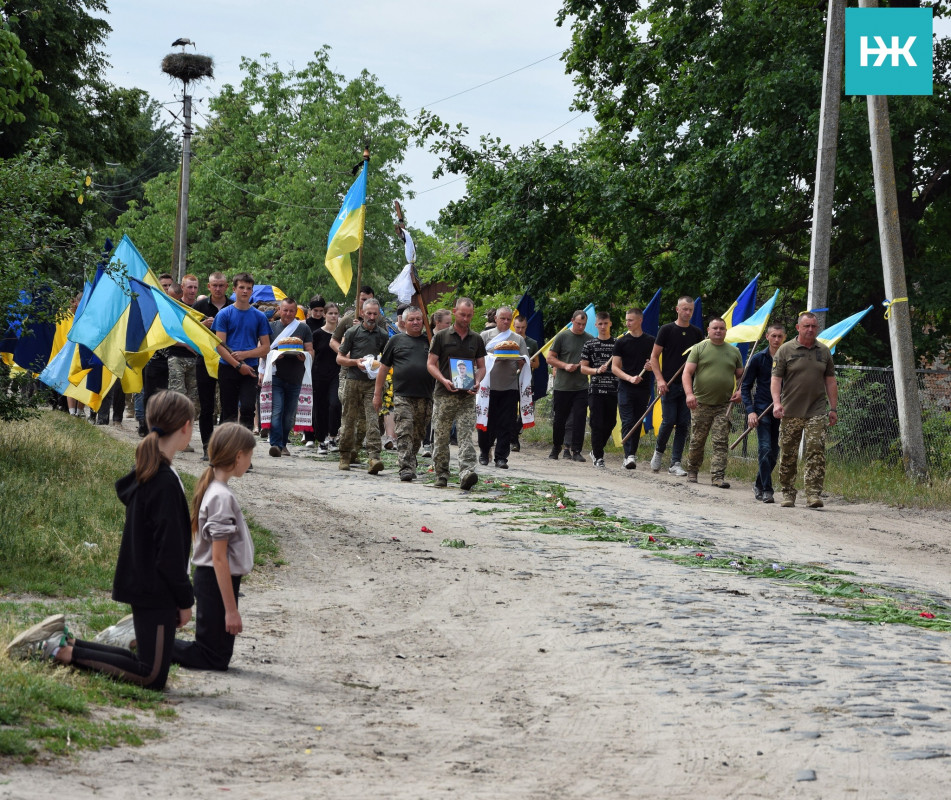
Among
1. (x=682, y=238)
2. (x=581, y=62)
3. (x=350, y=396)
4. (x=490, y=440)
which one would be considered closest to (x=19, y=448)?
(x=350, y=396)

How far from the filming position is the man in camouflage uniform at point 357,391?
52.9ft

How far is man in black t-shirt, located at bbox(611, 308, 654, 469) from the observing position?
720 inches

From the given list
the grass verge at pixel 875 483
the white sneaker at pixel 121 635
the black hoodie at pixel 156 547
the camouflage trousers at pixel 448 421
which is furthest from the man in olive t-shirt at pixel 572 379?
the black hoodie at pixel 156 547

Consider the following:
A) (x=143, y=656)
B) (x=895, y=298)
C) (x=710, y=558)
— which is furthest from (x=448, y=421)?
(x=143, y=656)

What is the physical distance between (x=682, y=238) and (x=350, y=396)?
29.0 feet

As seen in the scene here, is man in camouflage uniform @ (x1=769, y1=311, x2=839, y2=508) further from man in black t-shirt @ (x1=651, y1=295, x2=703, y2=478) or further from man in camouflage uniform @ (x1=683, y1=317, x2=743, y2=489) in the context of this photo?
man in black t-shirt @ (x1=651, y1=295, x2=703, y2=478)

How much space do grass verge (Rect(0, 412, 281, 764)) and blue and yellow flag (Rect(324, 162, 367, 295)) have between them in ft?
15.6

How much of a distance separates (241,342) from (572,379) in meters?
5.80

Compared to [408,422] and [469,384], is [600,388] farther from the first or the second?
[469,384]

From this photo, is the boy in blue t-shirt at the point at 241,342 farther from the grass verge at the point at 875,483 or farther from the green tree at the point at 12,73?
the grass verge at the point at 875,483

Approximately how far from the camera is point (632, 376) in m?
18.6

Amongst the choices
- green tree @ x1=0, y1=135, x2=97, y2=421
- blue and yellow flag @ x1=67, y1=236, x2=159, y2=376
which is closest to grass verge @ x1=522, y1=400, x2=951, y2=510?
blue and yellow flag @ x1=67, y1=236, x2=159, y2=376

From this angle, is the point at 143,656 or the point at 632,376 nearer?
the point at 143,656

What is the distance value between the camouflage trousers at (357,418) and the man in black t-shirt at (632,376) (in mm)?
4015
